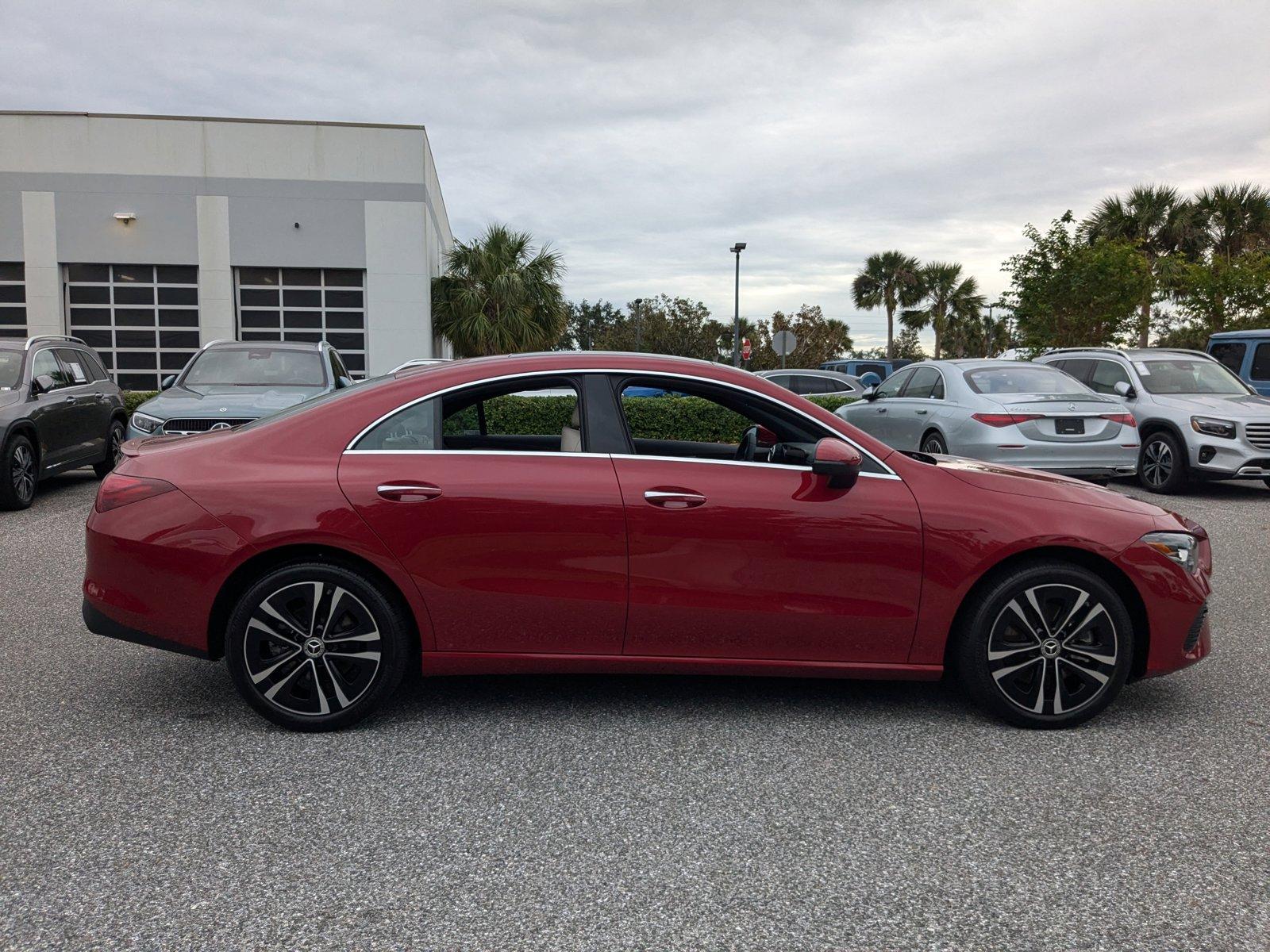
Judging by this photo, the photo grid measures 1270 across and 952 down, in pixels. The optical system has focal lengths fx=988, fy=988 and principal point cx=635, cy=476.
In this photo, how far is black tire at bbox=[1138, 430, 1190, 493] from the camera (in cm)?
1142

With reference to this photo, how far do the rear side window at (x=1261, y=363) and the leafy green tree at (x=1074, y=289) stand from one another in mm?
10352

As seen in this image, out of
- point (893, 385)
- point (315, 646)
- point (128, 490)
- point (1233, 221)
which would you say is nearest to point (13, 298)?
point (893, 385)

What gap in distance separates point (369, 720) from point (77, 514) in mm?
7114

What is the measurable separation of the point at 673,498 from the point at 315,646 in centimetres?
151

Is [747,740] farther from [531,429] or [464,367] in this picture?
[531,429]

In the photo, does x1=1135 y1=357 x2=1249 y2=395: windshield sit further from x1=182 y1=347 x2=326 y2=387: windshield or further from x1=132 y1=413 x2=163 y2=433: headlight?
x1=132 y1=413 x2=163 y2=433: headlight

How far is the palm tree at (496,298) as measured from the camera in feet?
88.5

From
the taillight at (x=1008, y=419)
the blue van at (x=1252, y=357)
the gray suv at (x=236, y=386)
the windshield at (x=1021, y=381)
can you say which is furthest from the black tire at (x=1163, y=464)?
the gray suv at (x=236, y=386)

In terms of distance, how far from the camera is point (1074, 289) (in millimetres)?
25047

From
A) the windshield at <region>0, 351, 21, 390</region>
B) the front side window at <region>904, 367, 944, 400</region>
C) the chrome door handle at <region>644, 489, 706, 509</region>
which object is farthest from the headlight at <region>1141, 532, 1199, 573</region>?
the windshield at <region>0, 351, 21, 390</region>

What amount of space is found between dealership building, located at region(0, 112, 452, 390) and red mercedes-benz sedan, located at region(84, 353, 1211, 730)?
21240mm

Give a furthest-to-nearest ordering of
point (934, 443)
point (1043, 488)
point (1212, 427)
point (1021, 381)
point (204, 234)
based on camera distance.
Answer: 1. point (204, 234)
2. point (1212, 427)
3. point (934, 443)
4. point (1021, 381)
5. point (1043, 488)

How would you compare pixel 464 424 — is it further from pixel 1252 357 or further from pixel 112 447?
A: pixel 1252 357

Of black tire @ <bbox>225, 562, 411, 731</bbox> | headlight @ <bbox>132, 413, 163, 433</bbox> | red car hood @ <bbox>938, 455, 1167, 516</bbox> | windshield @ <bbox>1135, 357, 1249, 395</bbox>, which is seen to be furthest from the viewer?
windshield @ <bbox>1135, 357, 1249, 395</bbox>
